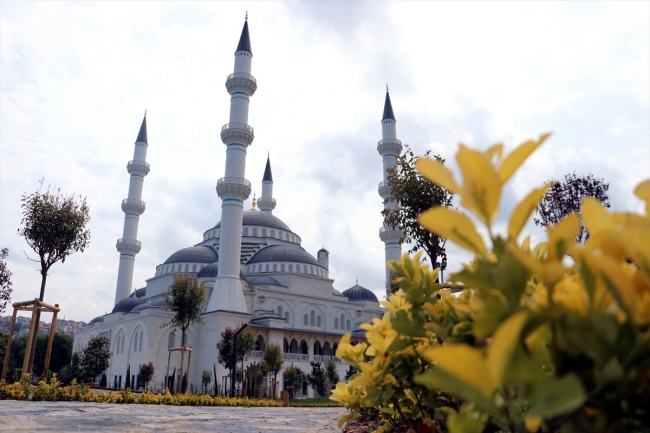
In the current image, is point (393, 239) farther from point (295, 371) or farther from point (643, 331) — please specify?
point (643, 331)

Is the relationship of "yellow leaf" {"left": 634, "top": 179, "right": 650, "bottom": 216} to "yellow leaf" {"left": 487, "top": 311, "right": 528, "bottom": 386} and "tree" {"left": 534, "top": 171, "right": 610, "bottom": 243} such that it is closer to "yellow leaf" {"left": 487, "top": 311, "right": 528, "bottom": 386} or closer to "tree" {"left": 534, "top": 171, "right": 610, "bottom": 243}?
"yellow leaf" {"left": 487, "top": 311, "right": 528, "bottom": 386}

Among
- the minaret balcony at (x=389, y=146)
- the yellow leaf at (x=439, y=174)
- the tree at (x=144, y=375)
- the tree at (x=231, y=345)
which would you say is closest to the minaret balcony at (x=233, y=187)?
the tree at (x=231, y=345)

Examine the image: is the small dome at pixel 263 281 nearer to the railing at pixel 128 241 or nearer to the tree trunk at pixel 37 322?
the railing at pixel 128 241

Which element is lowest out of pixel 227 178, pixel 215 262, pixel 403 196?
pixel 403 196

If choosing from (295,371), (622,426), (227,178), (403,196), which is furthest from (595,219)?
(295,371)

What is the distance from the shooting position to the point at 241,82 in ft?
95.7

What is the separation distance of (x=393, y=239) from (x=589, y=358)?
3375 centimetres

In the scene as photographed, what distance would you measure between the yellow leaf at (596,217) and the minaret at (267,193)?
51365 mm

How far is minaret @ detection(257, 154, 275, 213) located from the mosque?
5.02 m

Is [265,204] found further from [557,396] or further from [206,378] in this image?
[557,396]

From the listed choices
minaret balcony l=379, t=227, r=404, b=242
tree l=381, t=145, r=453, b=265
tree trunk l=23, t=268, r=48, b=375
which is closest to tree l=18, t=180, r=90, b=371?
tree trunk l=23, t=268, r=48, b=375

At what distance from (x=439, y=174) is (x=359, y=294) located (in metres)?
44.5

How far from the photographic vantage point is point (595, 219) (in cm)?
85

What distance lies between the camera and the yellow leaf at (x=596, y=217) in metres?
0.83
